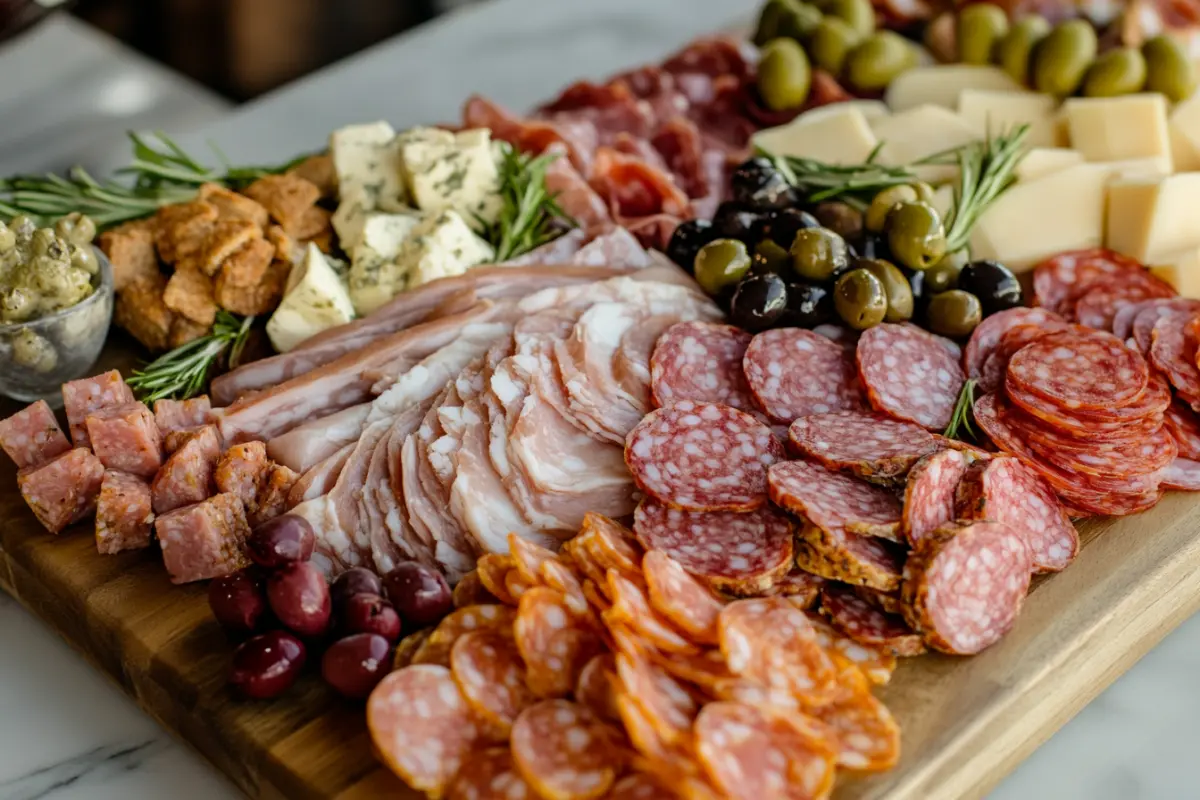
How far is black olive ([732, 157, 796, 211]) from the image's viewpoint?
2164 mm

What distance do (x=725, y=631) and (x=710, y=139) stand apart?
157cm

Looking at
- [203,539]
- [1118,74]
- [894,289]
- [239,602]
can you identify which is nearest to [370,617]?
[239,602]

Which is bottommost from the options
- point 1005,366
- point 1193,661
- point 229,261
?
point 1193,661

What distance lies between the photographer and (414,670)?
4.59 ft

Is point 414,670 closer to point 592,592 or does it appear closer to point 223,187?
point 592,592

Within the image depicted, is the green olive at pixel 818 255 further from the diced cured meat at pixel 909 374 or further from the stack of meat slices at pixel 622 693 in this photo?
the stack of meat slices at pixel 622 693

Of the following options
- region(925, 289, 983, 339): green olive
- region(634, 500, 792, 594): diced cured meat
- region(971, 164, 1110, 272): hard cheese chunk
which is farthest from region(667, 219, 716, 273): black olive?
region(634, 500, 792, 594): diced cured meat

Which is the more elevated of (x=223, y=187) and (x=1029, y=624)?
(x=223, y=187)

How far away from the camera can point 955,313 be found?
6.48 ft

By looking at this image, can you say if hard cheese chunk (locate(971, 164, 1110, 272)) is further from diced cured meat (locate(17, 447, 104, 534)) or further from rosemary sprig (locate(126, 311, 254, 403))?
diced cured meat (locate(17, 447, 104, 534))

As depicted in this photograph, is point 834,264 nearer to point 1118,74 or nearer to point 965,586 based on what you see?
point 965,586

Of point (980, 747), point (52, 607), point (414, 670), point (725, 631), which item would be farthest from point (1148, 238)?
point (52, 607)

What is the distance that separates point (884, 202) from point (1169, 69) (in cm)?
92

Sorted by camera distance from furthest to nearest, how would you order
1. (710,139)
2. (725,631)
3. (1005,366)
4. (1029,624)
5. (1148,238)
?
(710,139) < (1148,238) < (1005,366) < (1029,624) < (725,631)
